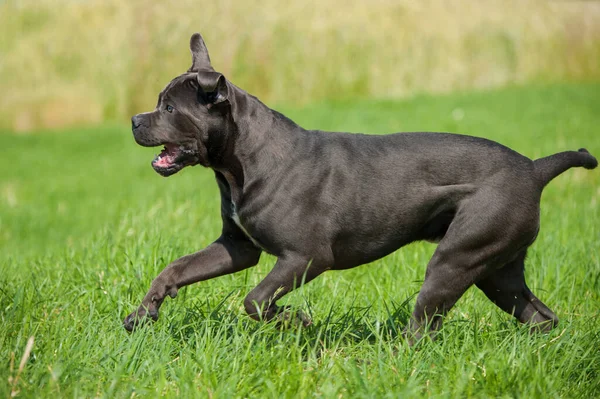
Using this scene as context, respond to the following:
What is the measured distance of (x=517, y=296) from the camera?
4691mm

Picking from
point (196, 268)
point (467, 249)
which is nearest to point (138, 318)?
point (196, 268)

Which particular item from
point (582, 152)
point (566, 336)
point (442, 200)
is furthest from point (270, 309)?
point (582, 152)

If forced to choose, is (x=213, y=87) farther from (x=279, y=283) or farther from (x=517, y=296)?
(x=517, y=296)

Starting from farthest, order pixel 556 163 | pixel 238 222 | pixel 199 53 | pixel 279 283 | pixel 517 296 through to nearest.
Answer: pixel 199 53 → pixel 517 296 → pixel 556 163 → pixel 238 222 → pixel 279 283

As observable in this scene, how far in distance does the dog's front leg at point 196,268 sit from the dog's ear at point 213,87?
0.79 metres

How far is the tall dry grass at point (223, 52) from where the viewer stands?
690 inches

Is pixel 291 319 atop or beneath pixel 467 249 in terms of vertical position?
beneath

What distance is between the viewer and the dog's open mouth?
14.6ft

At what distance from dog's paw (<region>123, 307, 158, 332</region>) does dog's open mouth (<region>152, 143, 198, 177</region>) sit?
77cm

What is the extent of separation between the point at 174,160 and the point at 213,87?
511 millimetres

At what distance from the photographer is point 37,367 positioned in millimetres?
3559

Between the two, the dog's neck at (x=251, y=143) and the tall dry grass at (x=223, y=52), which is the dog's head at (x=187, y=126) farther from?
the tall dry grass at (x=223, y=52)

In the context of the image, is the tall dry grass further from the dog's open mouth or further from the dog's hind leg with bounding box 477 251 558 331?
the dog's hind leg with bounding box 477 251 558 331

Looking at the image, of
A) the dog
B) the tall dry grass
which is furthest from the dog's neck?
the tall dry grass
